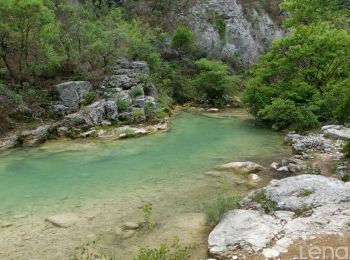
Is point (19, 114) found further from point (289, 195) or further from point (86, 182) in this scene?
point (289, 195)

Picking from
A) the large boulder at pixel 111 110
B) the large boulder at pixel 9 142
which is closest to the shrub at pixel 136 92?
the large boulder at pixel 111 110

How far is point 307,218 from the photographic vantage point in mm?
8672

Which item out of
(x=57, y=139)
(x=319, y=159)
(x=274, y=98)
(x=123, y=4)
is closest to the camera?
(x=319, y=159)

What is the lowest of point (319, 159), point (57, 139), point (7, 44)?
point (57, 139)

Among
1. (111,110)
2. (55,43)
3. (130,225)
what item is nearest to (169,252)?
(130,225)

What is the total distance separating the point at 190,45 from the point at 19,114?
22026 mm

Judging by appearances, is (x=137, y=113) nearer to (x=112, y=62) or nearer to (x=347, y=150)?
(x=112, y=62)

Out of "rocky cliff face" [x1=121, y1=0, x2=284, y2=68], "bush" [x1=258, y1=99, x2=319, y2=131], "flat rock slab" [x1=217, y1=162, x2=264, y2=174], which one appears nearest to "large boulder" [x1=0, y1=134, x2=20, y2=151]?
"flat rock slab" [x1=217, y1=162, x2=264, y2=174]

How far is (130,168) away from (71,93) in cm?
1050

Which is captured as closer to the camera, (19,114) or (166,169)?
(166,169)

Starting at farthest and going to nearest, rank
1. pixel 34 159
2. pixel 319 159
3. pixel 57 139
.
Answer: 1. pixel 57 139
2. pixel 34 159
3. pixel 319 159

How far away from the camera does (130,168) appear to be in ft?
49.4

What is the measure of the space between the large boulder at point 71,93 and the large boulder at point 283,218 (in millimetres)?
15773

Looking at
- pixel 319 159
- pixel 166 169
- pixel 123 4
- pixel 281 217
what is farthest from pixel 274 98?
pixel 123 4
